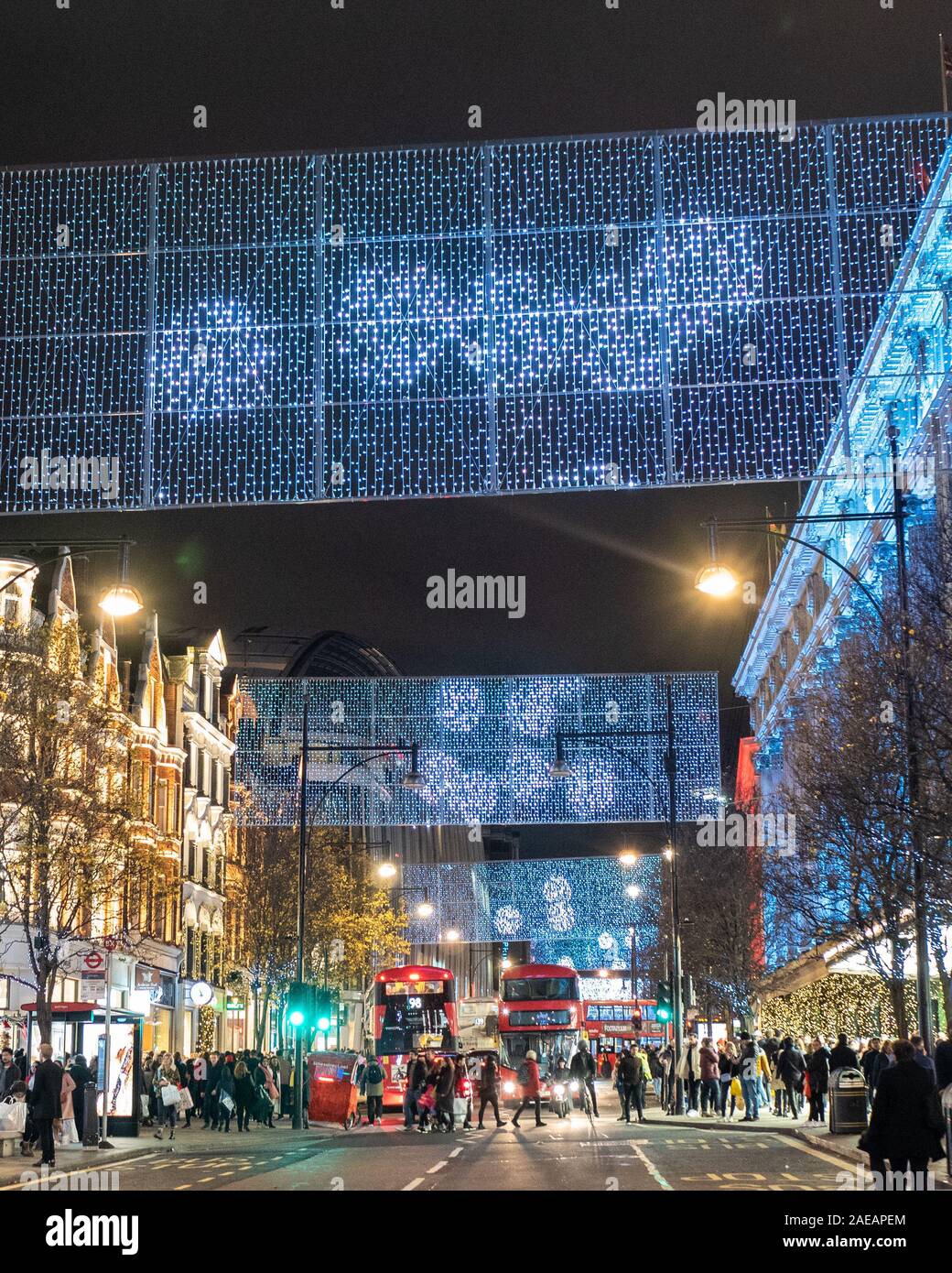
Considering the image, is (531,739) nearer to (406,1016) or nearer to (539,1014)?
(406,1016)

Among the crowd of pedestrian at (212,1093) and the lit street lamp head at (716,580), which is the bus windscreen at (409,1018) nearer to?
the crowd of pedestrian at (212,1093)

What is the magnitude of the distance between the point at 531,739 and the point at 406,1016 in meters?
10.3

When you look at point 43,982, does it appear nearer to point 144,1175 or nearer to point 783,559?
point 144,1175

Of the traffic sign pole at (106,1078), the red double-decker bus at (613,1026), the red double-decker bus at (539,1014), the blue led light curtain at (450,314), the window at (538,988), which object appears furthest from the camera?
the red double-decker bus at (613,1026)

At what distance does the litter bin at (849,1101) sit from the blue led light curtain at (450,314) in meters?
15.8

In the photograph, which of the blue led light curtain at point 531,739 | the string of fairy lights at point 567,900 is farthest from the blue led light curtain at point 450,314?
the string of fairy lights at point 567,900

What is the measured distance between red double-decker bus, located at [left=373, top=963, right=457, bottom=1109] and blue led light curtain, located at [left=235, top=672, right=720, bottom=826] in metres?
5.41

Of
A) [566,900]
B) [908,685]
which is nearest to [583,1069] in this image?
[908,685]

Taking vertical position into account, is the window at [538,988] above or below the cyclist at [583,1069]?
above

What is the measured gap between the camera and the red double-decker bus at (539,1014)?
5759cm

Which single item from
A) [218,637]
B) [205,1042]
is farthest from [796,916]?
[218,637]

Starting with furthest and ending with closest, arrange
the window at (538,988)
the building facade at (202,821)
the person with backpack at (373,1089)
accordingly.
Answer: the building facade at (202,821), the window at (538,988), the person with backpack at (373,1089)

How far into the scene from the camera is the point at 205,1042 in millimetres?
63938

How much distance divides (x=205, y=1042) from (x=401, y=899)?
106 ft
